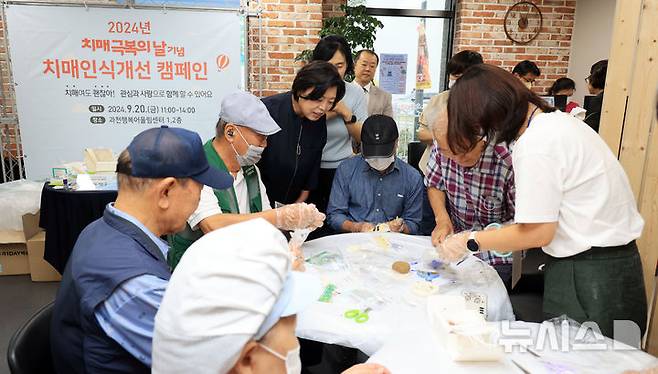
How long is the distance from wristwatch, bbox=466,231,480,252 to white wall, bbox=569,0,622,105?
12.6 ft

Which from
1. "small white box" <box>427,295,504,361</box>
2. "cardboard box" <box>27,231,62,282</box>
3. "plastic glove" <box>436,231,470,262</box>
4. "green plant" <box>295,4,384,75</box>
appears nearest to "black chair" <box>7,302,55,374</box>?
"small white box" <box>427,295,504,361</box>

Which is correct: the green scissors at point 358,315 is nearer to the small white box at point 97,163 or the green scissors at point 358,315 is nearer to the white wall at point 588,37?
the small white box at point 97,163

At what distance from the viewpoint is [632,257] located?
4.75 ft

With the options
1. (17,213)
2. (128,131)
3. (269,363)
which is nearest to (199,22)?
(128,131)

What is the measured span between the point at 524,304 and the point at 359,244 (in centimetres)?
103

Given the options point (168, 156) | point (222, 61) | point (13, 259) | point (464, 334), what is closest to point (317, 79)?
point (168, 156)

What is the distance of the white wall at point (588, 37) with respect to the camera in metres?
4.47

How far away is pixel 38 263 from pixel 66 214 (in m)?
0.67

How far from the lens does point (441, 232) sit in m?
2.06

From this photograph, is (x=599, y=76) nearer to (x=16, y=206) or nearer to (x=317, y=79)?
(x=317, y=79)

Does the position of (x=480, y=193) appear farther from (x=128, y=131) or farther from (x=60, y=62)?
(x=60, y=62)

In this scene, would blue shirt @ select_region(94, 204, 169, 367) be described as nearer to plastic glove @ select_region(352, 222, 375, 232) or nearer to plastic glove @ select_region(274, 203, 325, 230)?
plastic glove @ select_region(274, 203, 325, 230)

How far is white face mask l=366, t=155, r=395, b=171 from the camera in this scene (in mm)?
2379

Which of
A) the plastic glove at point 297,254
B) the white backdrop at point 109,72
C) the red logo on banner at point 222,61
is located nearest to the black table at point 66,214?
the white backdrop at point 109,72
